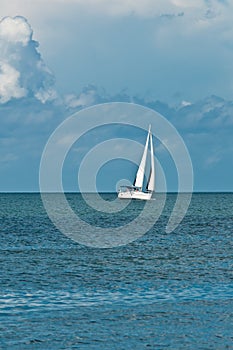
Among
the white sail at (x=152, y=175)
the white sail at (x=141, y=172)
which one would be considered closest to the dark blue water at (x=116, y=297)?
the white sail at (x=152, y=175)

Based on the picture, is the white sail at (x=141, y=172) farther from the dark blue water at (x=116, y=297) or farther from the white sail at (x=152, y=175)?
the dark blue water at (x=116, y=297)

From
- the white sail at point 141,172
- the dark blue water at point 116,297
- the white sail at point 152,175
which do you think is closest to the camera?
the dark blue water at point 116,297

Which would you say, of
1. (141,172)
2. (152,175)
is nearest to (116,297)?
(152,175)

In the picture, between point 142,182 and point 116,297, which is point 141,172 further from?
point 116,297

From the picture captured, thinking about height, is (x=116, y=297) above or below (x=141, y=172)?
below

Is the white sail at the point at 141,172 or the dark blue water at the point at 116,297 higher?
the white sail at the point at 141,172

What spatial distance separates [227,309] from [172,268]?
673 inches

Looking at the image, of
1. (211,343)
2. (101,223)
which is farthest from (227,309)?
(101,223)

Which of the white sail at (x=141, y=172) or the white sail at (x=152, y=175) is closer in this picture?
the white sail at (x=152, y=175)

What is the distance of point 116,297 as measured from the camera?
41062 millimetres

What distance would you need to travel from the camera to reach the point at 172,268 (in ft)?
180

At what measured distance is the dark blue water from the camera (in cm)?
3191

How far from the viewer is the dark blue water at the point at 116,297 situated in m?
31.9

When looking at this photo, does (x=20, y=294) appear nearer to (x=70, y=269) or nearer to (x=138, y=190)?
(x=70, y=269)
